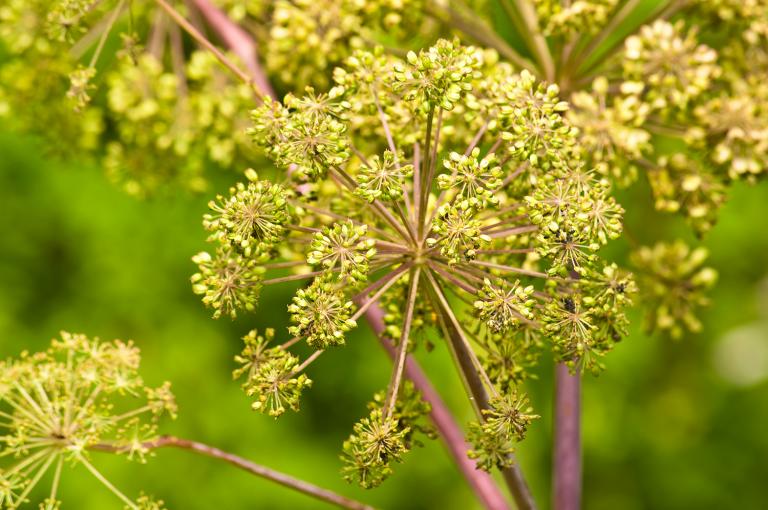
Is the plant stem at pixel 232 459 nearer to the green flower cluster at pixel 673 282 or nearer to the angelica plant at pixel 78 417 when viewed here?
the angelica plant at pixel 78 417

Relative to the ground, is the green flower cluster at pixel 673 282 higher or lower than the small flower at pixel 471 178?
higher

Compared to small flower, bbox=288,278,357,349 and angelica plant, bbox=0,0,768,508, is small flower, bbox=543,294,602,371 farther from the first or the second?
small flower, bbox=288,278,357,349

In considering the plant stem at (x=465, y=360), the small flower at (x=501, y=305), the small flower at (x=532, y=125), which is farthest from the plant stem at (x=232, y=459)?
the small flower at (x=532, y=125)

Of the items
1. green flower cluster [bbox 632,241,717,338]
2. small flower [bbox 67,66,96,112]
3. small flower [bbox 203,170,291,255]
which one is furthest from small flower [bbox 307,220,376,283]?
green flower cluster [bbox 632,241,717,338]

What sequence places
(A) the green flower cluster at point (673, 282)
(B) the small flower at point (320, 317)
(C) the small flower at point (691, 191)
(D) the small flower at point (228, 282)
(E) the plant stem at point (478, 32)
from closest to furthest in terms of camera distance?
1. (B) the small flower at point (320, 317)
2. (D) the small flower at point (228, 282)
3. (C) the small flower at point (691, 191)
4. (E) the plant stem at point (478, 32)
5. (A) the green flower cluster at point (673, 282)

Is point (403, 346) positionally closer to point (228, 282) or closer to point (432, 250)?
point (432, 250)

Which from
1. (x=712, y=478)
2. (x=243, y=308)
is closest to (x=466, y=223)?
(x=243, y=308)

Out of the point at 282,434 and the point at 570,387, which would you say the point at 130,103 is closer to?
the point at 570,387
